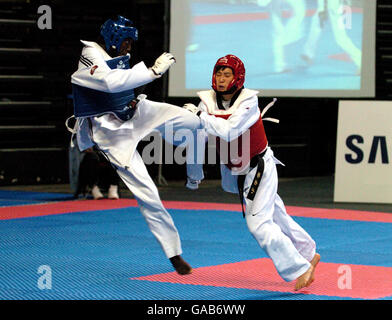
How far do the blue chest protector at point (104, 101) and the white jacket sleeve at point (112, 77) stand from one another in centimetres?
10

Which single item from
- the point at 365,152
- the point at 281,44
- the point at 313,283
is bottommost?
the point at 313,283

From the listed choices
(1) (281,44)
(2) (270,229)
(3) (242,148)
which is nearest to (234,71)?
(3) (242,148)

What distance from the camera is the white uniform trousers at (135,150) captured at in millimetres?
5328

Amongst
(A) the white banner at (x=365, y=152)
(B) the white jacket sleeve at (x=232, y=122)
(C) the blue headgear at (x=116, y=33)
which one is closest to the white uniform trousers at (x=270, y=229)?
(B) the white jacket sleeve at (x=232, y=122)

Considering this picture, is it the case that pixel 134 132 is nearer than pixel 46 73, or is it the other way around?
pixel 134 132

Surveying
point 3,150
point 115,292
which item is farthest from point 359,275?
point 3,150

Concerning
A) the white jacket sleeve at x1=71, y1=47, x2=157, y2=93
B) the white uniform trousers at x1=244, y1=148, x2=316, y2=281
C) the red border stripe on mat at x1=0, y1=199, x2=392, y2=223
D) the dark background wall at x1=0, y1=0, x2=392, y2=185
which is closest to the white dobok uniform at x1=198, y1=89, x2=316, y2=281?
the white uniform trousers at x1=244, y1=148, x2=316, y2=281

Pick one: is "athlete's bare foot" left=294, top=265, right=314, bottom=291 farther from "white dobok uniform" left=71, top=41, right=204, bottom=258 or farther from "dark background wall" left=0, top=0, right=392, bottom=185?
"dark background wall" left=0, top=0, right=392, bottom=185

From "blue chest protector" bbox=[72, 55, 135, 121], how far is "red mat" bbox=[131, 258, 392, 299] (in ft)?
4.07

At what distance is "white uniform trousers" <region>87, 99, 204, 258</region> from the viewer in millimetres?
5328

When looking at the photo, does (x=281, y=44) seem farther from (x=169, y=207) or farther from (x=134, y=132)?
(x=134, y=132)

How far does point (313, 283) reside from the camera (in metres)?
5.56

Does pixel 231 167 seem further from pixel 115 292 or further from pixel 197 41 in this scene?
pixel 197 41

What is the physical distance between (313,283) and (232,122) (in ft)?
4.26
